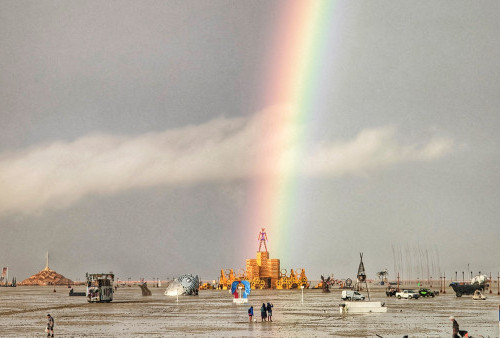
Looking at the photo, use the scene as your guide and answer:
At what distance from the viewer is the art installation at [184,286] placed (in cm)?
15438

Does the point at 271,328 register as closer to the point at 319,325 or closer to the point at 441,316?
the point at 319,325

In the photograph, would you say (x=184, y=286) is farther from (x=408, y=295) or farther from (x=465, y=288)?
(x=465, y=288)

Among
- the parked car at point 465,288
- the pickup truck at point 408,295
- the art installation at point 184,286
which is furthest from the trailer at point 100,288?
the parked car at point 465,288

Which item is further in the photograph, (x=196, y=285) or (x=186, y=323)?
(x=196, y=285)

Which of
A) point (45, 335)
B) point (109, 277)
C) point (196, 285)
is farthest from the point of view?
point (196, 285)

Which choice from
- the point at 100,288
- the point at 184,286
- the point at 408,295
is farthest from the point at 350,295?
the point at 184,286

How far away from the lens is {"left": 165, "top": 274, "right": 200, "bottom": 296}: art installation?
154 metres

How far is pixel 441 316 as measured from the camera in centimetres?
7594

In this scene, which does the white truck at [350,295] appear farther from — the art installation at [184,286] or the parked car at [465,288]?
the art installation at [184,286]

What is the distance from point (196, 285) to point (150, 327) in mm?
98022

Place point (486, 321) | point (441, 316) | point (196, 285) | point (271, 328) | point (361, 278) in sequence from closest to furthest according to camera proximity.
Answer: point (271, 328), point (486, 321), point (441, 316), point (361, 278), point (196, 285)

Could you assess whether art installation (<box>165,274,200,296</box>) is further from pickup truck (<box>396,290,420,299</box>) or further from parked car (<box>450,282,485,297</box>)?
parked car (<box>450,282,485,297</box>)

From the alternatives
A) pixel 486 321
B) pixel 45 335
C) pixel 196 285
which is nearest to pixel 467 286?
pixel 196 285

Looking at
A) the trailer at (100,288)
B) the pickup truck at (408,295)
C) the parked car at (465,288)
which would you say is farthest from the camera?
the parked car at (465,288)
